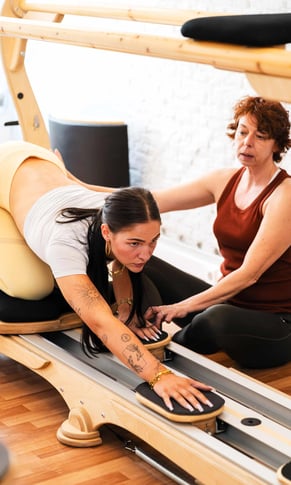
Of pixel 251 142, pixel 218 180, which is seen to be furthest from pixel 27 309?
pixel 251 142

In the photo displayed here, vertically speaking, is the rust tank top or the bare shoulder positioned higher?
the bare shoulder

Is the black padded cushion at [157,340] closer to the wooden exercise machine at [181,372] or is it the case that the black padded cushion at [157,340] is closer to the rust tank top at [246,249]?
the wooden exercise machine at [181,372]

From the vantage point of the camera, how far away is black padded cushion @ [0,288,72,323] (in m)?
3.08

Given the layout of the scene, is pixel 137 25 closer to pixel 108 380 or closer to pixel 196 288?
pixel 196 288

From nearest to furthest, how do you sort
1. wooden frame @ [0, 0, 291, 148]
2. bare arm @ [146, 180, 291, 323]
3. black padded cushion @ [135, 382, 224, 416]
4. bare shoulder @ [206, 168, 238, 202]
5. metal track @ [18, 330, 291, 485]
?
wooden frame @ [0, 0, 291, 148] → metal track @ [18, 330, 291, 485] → black padded cushion @ [135, 382, 224, 416] → bare arm @ [146, 180, 291, 323] → bare shoulder @ [206, 168, 238, 202]

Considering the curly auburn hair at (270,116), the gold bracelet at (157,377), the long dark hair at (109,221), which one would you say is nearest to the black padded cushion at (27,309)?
the long dark hair at (109,221)

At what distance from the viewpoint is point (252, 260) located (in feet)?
9.79

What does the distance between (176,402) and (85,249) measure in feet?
1.84

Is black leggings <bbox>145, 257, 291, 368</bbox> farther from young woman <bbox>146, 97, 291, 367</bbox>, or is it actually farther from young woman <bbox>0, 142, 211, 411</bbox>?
young woman <bbox>0, 142, 211, 411</bbox>

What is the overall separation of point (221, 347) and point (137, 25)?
2522 mm

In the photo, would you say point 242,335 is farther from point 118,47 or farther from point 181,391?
point 118,47

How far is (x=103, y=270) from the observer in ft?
8.94

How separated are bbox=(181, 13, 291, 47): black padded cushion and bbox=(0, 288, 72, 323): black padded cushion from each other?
1448 millimetres


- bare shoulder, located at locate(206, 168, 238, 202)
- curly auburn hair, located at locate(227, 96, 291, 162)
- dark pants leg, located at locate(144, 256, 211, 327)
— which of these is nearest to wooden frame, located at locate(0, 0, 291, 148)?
curly auburn hair, located at locate(227, 96, 291, 162)
